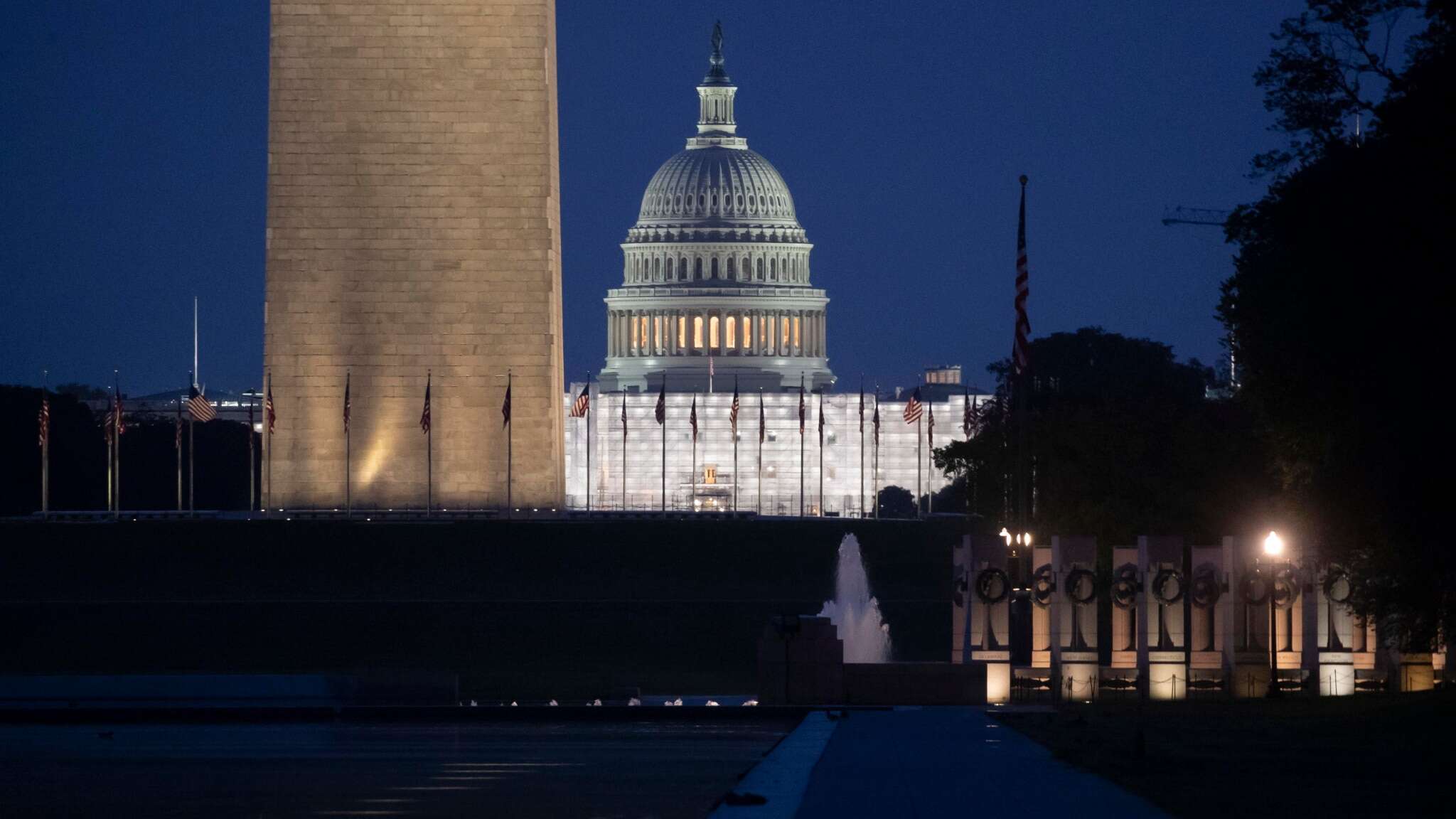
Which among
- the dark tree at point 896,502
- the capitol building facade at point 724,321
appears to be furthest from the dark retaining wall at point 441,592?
the capitol building facade at point 724,321

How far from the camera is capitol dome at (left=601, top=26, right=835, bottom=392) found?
601 feet

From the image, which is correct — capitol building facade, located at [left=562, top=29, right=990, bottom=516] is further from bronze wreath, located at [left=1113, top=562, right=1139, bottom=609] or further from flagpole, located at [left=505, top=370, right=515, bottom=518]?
bronze wreath, located at [left=1113, top=562, right=1139, bottom=609]

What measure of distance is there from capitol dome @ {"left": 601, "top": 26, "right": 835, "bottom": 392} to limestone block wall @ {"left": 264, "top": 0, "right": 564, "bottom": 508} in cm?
9493

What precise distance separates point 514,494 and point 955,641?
42.1m

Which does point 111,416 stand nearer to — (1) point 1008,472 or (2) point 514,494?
(2) point 514,494

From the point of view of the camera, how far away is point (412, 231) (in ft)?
279

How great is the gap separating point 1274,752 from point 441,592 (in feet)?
202

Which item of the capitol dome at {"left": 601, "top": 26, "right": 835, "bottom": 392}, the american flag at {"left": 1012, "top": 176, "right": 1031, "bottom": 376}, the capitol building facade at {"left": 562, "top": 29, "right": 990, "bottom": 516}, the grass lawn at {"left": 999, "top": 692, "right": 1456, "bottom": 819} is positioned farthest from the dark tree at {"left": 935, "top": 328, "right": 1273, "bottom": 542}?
the capitol dome at {"left": 601, "top": 26, "right": 835, "bottom": 392}

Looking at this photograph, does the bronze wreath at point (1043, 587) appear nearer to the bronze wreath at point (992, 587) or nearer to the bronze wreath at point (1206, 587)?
the bronze wreath at point (992, 587)

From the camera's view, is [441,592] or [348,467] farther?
[441,592]

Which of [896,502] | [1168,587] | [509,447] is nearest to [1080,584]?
[1168,587]

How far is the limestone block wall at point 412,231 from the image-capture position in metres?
84.1

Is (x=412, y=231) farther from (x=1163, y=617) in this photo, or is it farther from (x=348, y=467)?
(x=1163, y=617)

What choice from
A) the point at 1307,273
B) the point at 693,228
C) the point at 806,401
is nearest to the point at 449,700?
the point at 1307,273
